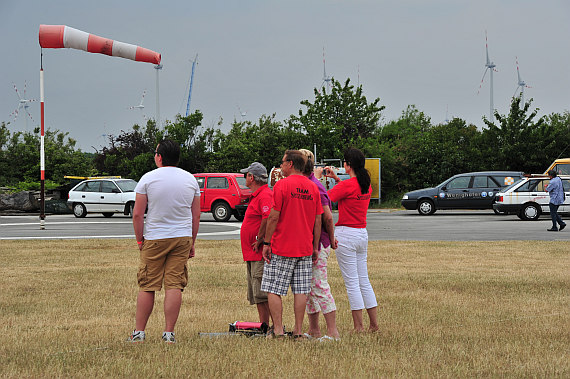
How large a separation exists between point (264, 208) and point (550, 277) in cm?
566

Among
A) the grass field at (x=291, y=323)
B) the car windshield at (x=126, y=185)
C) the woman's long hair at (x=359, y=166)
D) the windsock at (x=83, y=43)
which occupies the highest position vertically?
the windsock at (x=83, y=43)

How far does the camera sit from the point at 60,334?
6.34 metres

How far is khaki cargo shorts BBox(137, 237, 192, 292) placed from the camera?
583 centimetres

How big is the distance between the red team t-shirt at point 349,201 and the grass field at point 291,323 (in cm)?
103

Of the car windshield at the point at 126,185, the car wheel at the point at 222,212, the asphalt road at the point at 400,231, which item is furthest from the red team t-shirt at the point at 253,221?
the car windshield at the point at 126,185

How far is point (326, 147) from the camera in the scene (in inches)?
1649

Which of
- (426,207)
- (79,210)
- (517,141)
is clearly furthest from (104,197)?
(517,141)

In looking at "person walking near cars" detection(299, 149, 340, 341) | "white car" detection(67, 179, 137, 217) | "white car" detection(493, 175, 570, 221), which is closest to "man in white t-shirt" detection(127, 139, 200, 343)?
"person walking near cars" detection(299, 149, 340, 341)

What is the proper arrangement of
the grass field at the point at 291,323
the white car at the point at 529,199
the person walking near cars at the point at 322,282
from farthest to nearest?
the white car at the point at 529,199
the person walking near cars at the point at 322,282
the grass field at the point at 291,323

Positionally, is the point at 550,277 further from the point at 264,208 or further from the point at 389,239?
the point at 389,239

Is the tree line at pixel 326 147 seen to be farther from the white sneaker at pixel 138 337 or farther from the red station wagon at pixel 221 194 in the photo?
the white sneaker at pixel 138 337

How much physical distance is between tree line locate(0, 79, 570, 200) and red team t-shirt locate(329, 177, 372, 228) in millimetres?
31905

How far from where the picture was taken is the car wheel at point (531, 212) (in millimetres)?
25344

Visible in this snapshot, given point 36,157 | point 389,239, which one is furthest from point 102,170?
point 389,239
